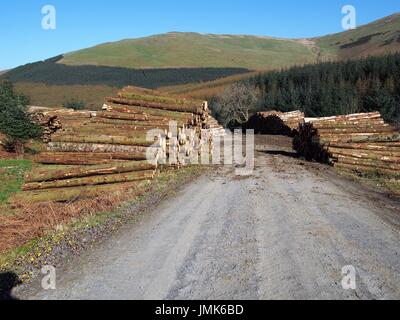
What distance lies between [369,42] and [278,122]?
136229 millimetres

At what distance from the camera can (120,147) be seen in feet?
54.7

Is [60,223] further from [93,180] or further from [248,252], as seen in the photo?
[248,252]

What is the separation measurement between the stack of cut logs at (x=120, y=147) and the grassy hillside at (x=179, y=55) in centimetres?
13752

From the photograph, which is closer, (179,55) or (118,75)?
(118,75)

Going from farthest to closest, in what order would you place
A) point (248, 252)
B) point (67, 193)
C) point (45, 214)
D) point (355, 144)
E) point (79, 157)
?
point (355, 144) < point (79, 157) < point (67, 193) < point (45, 214) < point (248, 252)

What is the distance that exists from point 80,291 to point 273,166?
1299 centimetres

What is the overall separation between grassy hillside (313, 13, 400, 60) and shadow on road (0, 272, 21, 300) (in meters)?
137

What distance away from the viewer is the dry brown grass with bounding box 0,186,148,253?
33.7 feet

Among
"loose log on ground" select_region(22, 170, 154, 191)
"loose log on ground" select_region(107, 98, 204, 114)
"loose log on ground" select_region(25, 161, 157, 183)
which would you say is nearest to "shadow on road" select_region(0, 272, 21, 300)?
"loose log on ground" select_region(22, 170, 154, 191)

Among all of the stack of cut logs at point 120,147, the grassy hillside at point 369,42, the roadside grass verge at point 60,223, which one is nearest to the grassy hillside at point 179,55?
the grassy hillside at point 369,42

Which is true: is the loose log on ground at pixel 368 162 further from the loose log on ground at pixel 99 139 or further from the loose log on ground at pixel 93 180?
the loose log on ground at pixel 93 180

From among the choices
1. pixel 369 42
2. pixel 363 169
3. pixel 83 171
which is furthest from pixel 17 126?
pixel 369 42

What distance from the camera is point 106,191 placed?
573 inches
